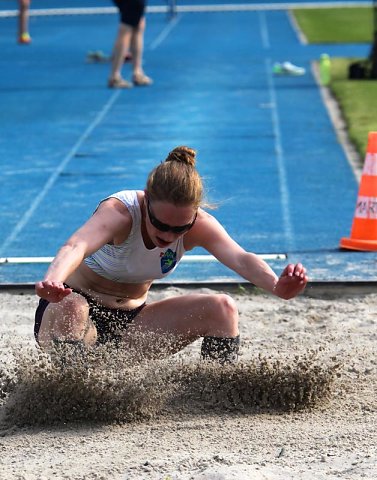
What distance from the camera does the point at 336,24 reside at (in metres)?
30.3

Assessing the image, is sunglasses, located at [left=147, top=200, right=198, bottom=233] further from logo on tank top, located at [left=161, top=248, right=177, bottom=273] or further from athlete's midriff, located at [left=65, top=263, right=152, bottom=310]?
athlete's midriff, located at [left=65, top=263, right=152, bottom=310]

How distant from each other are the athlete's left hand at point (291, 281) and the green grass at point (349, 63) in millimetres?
7093

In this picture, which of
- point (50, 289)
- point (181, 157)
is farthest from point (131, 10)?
point (50, 289)

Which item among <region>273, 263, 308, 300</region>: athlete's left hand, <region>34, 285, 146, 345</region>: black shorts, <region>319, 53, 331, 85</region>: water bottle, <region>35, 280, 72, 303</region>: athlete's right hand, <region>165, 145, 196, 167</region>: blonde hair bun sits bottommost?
<region>319, 53, 331, 85</region>: water bottle

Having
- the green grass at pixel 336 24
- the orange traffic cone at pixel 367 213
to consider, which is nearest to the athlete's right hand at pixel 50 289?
the orange traffic cone at pixel 367 213

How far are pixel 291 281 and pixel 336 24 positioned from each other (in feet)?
88.3

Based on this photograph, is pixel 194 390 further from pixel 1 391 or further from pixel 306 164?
pixel 306 164

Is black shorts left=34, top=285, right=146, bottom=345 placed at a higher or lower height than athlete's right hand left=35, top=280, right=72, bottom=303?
lower

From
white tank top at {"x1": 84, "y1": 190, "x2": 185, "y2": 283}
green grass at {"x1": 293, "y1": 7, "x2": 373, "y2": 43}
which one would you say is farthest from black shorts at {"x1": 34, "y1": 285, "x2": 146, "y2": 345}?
green grass at {"x1": 293, "y1": 7, "x2": 373, "y2": 43}

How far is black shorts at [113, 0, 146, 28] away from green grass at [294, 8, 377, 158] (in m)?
3.14

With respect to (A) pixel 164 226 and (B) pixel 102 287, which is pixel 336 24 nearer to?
(B) pixel 102 287

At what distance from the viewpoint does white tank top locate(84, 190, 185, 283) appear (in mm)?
4742

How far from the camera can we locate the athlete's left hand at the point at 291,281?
4.39m

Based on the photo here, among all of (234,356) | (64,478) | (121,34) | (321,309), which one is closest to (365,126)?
(121,34)
